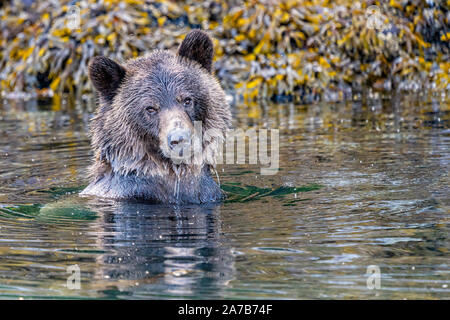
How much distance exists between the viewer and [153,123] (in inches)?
292

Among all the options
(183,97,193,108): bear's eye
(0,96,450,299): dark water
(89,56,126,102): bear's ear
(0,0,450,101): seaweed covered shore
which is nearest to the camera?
(0,96,450,299): dark water

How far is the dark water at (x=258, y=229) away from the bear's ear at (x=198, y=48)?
1446mm

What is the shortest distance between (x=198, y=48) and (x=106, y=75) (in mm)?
981

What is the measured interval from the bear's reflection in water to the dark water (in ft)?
0.04

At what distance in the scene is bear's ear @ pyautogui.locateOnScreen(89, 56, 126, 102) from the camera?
7.55m

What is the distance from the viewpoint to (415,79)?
58.6 ft

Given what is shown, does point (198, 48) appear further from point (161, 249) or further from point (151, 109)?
point (161, 249)

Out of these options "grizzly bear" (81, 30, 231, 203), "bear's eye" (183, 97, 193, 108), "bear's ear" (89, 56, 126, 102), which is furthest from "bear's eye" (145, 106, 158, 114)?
"bear's ear" (89, 56, 126, 102)

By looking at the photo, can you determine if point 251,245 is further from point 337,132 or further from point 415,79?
point 415,79

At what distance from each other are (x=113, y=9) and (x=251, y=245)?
582 inches

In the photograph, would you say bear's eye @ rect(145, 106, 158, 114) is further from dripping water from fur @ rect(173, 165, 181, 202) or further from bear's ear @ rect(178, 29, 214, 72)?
bear's ear @ rect(178, 29, 214, 72)

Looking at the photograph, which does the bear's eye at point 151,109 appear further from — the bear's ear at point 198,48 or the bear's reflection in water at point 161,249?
the bear's reflection in water at point 161,249

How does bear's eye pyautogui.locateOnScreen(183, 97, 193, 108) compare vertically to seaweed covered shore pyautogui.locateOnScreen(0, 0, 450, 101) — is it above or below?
below
